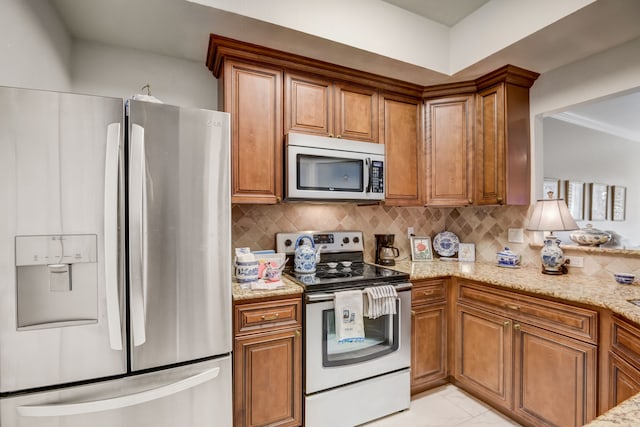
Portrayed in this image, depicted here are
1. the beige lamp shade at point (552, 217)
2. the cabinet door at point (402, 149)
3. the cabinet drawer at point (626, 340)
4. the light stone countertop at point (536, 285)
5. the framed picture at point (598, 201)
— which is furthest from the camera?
the framed picture at point (598, 201)

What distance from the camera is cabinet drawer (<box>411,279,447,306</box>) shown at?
225cm

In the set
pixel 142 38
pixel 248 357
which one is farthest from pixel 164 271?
pixel 142 38

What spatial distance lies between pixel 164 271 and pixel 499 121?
98.6 inches

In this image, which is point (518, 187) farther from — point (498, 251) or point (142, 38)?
point (142, 38)

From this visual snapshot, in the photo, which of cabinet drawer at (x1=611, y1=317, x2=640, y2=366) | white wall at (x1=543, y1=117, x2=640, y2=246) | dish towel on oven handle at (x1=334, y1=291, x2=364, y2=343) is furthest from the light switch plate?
dish towel on oven handle at (x1=334, y1=291, x2=364, y2=343)

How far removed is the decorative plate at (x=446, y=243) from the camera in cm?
297

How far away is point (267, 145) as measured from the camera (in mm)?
2090

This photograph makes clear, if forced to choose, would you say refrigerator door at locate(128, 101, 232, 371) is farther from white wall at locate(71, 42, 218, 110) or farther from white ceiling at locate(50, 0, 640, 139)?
white wall at locate(71, 42, 218, 110)

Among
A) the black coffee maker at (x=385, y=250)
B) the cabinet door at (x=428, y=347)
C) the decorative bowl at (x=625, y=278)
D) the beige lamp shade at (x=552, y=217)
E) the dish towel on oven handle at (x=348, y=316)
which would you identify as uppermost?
the beige lamp shade at (x=552, y=217)

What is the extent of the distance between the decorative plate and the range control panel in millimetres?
843

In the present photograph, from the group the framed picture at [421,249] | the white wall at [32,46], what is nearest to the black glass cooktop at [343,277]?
the framed picture at [421,249]

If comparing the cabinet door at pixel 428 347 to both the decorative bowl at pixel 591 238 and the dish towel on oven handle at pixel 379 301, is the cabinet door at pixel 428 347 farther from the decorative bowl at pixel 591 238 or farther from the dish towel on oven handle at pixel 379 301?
the decorative bowl at pixel 591 238

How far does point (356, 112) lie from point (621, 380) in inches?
84.8

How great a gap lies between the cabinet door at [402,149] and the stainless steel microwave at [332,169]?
201 millimetres
